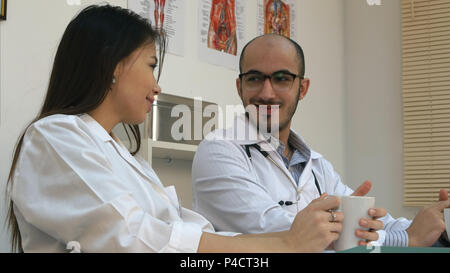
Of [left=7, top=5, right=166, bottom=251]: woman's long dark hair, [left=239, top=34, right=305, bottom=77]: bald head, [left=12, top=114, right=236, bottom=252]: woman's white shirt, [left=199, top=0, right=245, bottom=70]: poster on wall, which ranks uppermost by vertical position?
[left=199, top=0, right=245, bottom=70]: poster on wall

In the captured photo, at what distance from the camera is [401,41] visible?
4.07m

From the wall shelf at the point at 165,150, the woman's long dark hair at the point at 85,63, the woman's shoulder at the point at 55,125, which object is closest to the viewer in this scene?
the woman's shoulder at the point at 55,125

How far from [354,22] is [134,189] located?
336 cm

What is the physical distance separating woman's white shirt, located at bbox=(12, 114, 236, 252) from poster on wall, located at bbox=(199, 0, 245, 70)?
2069 mm

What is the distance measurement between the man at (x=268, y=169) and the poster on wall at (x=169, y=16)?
0.95 meters

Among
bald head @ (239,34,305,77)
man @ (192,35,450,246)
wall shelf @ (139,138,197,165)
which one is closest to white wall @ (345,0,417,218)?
wall shelf @ (139,138,197,165)

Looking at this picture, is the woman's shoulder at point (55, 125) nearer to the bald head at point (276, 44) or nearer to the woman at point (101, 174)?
the woman at point (101, 174)

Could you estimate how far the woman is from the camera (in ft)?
3.60

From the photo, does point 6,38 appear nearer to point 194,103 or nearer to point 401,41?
point 194,103

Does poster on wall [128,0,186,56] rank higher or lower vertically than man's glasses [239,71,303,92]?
higher

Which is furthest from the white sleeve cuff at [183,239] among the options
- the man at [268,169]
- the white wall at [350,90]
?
the white wall at [350,90]

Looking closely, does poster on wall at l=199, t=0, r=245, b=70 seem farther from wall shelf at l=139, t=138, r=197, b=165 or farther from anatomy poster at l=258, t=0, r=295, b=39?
wall shelf at l=139, t=138, r=197, b=165

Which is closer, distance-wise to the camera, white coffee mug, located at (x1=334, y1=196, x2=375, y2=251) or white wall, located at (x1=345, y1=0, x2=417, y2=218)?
white coffee mug, located at (x1=334, y1=196, x2=375, y2=251)

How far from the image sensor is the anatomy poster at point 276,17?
12.1ft
